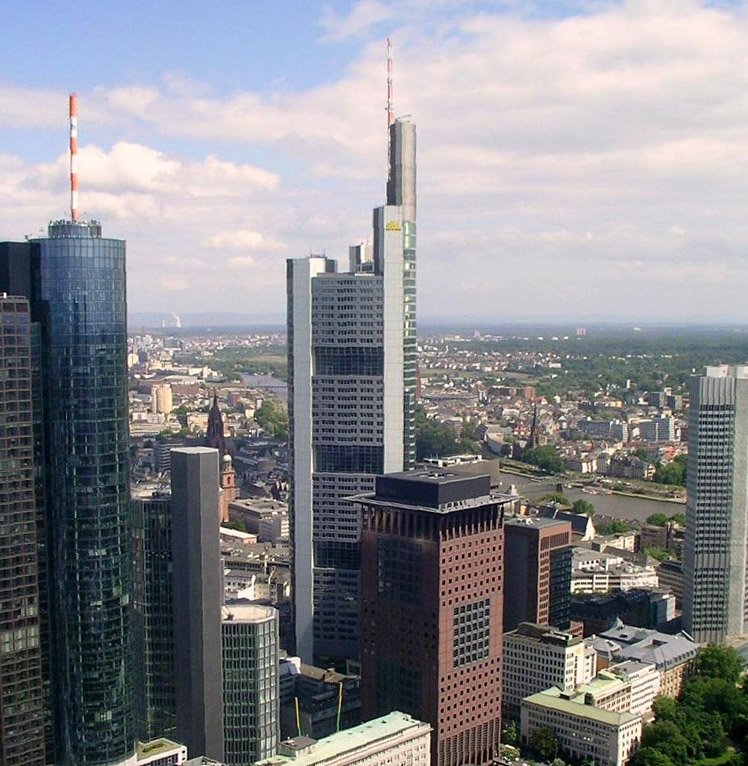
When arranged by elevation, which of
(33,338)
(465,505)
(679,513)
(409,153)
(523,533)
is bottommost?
(679,513)

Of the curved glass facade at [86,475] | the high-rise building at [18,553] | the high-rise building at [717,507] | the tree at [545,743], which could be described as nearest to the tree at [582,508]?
the high-rise building at [717,507]

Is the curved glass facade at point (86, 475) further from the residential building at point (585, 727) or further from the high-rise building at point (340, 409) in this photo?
the high-rise building at point (340, 409)

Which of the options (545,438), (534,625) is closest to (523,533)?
(534,625)

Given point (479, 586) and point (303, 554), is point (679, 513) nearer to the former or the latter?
point (303, 554)

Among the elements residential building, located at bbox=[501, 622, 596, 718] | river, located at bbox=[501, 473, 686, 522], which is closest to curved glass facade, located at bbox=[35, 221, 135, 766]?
residential building, located at bbox=[501, 622, 596, 718]

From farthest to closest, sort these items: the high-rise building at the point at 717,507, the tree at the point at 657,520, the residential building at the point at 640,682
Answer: the tree at the point at 657,520
the high-rise building at the point at 717,507
the residential building at the point at 640,682

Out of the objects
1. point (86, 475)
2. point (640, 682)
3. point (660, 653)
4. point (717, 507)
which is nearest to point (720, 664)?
point (660, 653)
